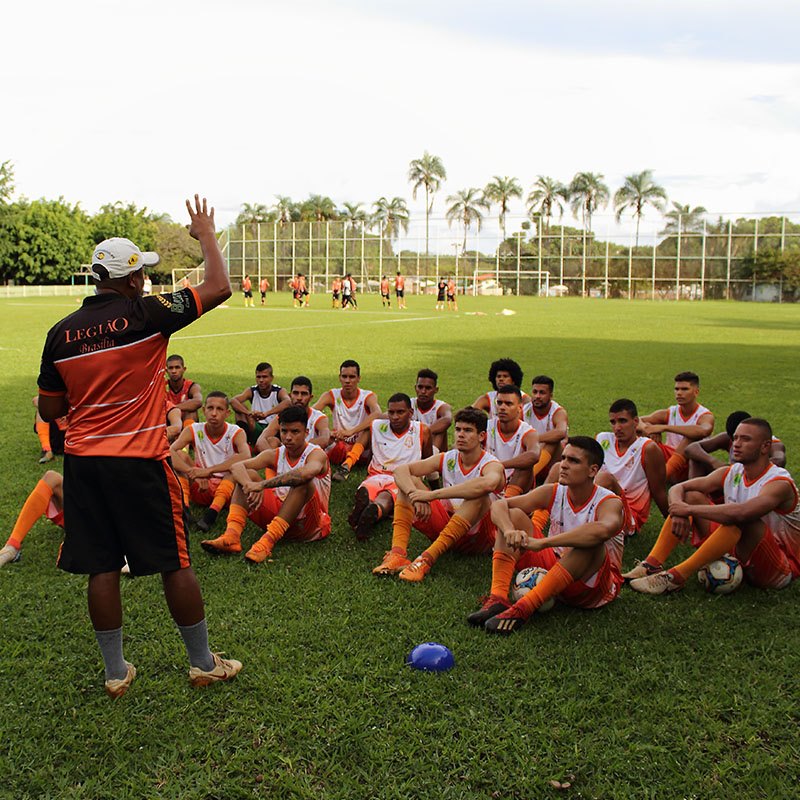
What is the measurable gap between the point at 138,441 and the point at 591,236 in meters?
72.7

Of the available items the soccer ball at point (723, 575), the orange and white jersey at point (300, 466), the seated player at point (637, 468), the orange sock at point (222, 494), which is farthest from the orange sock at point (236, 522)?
the soccer ball at point (723, 575)

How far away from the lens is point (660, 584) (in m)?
5.64

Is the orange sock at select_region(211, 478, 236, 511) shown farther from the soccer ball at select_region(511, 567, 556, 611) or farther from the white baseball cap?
the white baseball cap

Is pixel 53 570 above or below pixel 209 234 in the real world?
below

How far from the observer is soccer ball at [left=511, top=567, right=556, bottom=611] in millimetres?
5242

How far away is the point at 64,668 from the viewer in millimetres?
4504

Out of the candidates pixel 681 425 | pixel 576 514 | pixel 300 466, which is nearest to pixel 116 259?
pixel 300 466

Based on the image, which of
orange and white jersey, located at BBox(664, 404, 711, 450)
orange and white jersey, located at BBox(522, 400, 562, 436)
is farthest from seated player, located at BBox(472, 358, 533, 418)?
orange and white jersey, located at BBox(664, 404, 711, 450)

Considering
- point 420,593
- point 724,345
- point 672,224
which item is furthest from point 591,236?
point 420,593

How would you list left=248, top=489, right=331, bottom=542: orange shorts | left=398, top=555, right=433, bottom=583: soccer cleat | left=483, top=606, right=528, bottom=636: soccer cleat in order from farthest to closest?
left=248, top=489, right=331, bottom=542: orange shorts < left=398, top=555, right=433, bottom=583: soccer cleat < left=483, top=606, right=528, bottom=636: soccer cleat

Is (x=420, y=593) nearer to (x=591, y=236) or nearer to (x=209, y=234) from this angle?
(x=209, y=234)

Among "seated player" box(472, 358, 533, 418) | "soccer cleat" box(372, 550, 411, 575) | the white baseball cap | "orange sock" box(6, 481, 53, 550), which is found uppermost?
the white baseball cap

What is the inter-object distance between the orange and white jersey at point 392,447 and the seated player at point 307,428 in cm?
54

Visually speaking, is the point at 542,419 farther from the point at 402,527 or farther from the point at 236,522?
the point at 236,522
